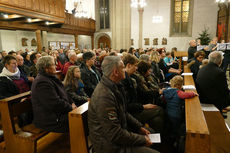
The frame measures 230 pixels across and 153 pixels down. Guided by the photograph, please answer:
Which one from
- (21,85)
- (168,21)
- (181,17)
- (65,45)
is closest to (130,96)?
(21,85)

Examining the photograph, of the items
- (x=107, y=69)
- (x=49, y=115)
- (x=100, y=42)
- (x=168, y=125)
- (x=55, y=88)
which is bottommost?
(x=168, y=125)

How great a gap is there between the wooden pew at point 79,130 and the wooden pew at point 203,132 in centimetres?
114

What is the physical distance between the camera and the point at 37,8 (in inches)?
355

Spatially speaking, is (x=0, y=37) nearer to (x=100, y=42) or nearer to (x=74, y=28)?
(x=74, y=28)

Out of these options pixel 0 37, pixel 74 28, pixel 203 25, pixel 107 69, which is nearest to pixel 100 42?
pixel 74 28

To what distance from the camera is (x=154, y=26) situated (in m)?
16.1

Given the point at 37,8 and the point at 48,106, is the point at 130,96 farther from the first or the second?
the point at 37,8

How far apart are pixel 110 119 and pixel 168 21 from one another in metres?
16.1

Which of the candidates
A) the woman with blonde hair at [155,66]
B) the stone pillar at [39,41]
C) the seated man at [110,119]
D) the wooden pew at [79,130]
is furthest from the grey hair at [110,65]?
the stone pillar at [39,41]

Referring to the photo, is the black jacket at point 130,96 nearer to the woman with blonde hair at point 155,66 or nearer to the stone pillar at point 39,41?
the woman with blonde hair at point 155,66

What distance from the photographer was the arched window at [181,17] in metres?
15.1

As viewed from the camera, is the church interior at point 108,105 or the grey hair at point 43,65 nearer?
the church interior at point 108,105

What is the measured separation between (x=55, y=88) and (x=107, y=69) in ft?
3.78

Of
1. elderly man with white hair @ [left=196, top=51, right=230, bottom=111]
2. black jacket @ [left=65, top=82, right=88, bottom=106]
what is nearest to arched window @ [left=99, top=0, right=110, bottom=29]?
elderly man with white hair @ [left=196, top=51, right=230, bottom=111]
